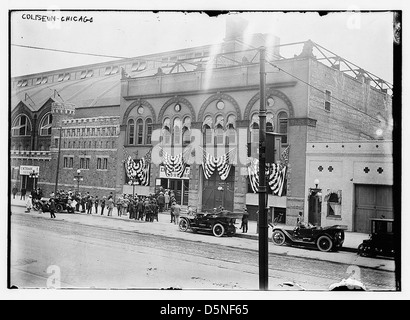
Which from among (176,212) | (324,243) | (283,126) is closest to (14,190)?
(176,212)

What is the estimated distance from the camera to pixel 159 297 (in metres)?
6.61

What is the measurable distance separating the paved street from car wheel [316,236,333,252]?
11 centimetres

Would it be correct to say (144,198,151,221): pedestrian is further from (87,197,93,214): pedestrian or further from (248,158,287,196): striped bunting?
(248,158,287,196): striped bunting

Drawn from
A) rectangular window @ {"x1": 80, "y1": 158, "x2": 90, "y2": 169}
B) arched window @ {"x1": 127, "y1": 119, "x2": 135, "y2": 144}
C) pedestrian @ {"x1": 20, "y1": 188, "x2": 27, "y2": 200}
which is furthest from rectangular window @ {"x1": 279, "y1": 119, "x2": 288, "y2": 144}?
pedestrian @ {"x1": 20, "y1": 188, "x2": 27, "y2": 200}

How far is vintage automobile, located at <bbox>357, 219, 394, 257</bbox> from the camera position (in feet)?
21.6

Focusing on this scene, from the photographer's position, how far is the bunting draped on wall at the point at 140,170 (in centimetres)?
786

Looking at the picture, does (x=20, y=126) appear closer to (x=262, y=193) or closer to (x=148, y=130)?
(x=148, y=130)

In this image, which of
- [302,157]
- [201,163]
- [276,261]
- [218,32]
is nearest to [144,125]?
[201,163]

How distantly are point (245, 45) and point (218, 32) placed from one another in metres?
0.53

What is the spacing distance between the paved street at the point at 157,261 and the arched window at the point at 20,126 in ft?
4.66

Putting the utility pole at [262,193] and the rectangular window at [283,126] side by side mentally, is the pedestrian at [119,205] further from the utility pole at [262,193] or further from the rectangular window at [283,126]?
the rectangular window at [283,126]

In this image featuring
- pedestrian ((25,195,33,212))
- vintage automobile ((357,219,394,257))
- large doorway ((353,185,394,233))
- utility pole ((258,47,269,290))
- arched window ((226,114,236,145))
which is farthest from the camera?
pedestrian ((25,195,33,212))

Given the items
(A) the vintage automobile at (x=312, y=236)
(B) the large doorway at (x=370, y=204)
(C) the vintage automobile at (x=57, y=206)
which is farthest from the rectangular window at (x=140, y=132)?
(B) the large doorway at (x=370, y=204)

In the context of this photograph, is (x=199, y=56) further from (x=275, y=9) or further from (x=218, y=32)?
(x=275, y=9)
